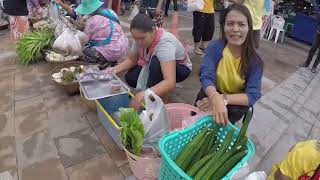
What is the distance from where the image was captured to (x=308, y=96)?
15.3 ft

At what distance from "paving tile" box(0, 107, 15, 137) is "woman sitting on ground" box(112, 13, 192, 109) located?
128 centimetres

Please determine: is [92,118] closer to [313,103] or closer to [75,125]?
[75,125]

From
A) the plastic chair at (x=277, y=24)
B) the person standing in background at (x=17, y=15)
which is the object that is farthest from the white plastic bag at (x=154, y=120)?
the plastic chair at (x=277, y=24)

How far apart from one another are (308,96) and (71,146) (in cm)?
384

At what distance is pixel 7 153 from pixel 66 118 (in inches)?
28.3

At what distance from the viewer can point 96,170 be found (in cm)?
252

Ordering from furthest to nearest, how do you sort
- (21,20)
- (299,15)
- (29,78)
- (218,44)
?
(299,15) < (21,20) < (29,78) < (218,44)

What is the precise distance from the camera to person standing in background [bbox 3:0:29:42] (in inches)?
199

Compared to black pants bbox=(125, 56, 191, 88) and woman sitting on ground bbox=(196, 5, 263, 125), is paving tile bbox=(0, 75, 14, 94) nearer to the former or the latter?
black pants bbox=(125, 56, 191, 88)

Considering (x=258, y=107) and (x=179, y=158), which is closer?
(x=179, y=158)

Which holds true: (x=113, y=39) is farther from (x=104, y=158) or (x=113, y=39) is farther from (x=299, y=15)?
(x=299, y=15)

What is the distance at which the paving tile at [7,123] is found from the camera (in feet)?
9.87

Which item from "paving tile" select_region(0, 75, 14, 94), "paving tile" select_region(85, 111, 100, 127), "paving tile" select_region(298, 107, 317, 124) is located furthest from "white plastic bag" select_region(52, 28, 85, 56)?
"paving tile" select_region(298, 107, 317, 124)

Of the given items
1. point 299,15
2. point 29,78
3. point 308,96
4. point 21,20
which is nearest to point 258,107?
point 308,96
